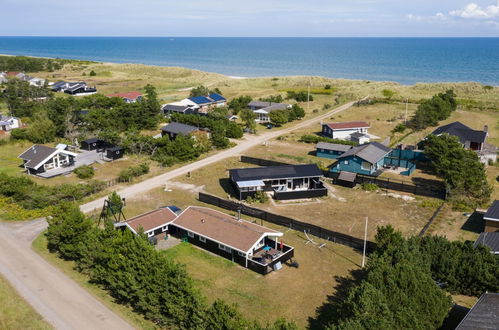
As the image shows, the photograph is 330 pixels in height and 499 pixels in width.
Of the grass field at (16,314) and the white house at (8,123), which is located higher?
the white house at (8,123)

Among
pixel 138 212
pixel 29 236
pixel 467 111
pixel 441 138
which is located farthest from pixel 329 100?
pixel 29 236

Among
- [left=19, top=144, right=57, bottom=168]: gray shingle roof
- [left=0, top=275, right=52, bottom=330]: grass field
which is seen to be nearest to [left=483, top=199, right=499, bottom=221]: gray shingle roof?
[left=0, top=275, right=52, bottom=330]: grass field

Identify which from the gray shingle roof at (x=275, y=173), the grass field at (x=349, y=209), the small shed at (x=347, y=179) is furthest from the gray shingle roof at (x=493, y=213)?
the gray shingle roof at (x=275, y=173)

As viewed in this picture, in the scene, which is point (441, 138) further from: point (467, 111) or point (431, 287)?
point (467, 111)

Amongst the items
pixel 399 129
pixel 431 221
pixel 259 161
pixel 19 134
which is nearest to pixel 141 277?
pixel 431 221

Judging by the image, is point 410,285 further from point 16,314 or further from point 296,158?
point 296,158

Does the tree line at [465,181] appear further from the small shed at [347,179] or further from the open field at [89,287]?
the open field at [89,287]

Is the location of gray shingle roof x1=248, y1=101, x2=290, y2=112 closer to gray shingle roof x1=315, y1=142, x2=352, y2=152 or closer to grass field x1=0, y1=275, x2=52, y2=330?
gray shingle roof x1=315, y1=142, x2=352, y2=152

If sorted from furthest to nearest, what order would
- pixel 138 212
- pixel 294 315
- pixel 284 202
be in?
pixel 284 202 → pixel 138 212 → pixel 294 315
